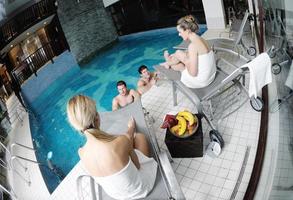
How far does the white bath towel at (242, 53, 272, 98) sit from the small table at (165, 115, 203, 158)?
0.79 meters

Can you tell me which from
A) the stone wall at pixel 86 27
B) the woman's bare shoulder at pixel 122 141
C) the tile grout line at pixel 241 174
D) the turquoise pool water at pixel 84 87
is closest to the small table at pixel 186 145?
the tile grout line at pixel 241 174

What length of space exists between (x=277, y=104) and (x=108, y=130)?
6.55 feet

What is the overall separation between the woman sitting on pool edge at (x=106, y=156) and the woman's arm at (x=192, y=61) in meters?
1.70

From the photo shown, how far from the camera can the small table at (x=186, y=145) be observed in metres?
3.36

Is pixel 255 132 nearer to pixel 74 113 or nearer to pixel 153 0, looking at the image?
pixel 74 113

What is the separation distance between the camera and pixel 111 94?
8.10 m

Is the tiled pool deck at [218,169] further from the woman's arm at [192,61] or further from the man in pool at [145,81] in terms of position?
the man in pool at [145,81]

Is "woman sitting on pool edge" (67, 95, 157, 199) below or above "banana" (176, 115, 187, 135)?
above

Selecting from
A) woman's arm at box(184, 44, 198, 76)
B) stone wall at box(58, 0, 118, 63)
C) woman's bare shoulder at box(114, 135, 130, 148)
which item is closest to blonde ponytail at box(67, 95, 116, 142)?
woman's bare shoulder at box(114, 135, 130, 148)

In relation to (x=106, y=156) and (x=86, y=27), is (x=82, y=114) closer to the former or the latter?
(x=106, y=156)

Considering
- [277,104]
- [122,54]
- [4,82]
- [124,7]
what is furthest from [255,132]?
[124,7]

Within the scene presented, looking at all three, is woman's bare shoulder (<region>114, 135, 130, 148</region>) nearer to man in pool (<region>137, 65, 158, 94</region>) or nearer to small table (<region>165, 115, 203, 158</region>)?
small table (<region>165, 115, 203, 158</region>)

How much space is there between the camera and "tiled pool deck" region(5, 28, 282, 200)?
312 centimetres

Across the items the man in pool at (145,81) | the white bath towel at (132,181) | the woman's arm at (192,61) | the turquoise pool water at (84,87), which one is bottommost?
the turquoise pool water at (84,87)
